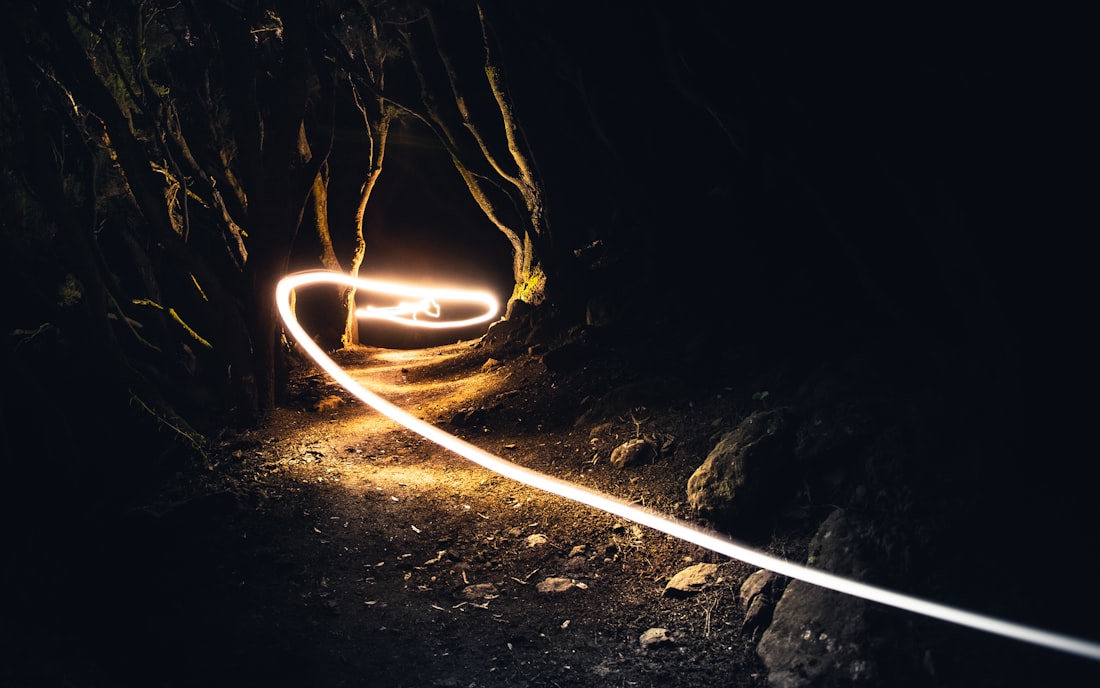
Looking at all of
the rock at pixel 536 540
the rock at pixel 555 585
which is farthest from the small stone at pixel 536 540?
the rock at pixel 555 585

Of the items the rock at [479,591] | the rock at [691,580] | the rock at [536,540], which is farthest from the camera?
the rock at [536,540]

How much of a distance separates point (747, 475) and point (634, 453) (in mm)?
1552

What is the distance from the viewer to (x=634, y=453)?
20.4 feet

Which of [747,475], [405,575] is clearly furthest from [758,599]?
[405,575]

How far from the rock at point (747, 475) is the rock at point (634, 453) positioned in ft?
2.62

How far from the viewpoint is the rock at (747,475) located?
473 cm

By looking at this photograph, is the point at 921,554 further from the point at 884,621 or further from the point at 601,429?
the point at 601,429

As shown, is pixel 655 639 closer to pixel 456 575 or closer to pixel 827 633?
pixel 827 633

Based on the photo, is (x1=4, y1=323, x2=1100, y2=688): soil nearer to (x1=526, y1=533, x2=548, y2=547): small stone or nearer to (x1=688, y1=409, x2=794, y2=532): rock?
(x1=526, y1=533, x2=548, y2=547): small stone

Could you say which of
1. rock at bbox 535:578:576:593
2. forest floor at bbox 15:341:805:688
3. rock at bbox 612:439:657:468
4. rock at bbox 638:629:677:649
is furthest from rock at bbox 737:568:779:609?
rock at bbox 612:439:657:468

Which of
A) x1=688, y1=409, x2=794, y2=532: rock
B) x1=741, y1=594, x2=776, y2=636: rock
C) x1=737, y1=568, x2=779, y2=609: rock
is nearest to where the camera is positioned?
x1=741, y1=594, x2=776, y2=636: rock

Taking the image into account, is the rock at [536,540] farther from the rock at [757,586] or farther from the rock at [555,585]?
the rock at [757,586]

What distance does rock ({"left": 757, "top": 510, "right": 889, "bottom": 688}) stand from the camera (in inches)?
126

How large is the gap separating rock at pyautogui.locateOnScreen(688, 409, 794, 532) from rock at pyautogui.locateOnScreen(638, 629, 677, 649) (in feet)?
3.70
